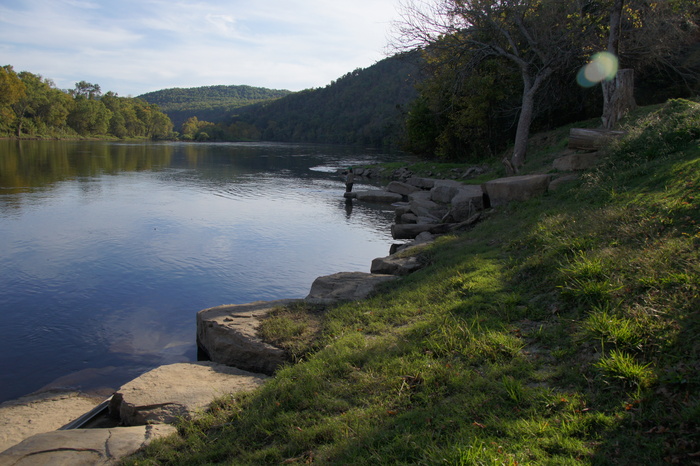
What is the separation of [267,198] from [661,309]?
24.1 m

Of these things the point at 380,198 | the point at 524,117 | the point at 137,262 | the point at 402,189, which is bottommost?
the point at 137,262

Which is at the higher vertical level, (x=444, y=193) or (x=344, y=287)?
(x=444, y=193)

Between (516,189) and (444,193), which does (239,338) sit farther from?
(444,193)

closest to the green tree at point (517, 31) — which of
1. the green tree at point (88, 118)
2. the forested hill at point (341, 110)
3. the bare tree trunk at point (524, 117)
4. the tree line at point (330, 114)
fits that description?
the bare tree trunk at point (524, 117)

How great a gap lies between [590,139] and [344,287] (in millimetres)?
8019

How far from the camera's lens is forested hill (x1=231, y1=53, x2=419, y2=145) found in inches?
4732

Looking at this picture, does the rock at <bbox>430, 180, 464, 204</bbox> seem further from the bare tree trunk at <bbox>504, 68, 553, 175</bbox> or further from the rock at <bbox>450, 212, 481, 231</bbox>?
the rock at <bbox>450, 212, 481, 231</bbox>

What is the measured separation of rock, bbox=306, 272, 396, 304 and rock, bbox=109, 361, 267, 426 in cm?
227

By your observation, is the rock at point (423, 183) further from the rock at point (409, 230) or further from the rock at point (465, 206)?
the rock at point (465, 206)

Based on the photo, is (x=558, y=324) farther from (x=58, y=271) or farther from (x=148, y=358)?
(x=58, y=271)

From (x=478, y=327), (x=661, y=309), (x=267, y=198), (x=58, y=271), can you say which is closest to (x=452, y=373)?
(x=478, y=327)

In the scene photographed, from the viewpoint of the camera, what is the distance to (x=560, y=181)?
11.4m

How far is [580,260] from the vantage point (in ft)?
18.9

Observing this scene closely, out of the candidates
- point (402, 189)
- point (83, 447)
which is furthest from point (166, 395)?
point (402, 189)
